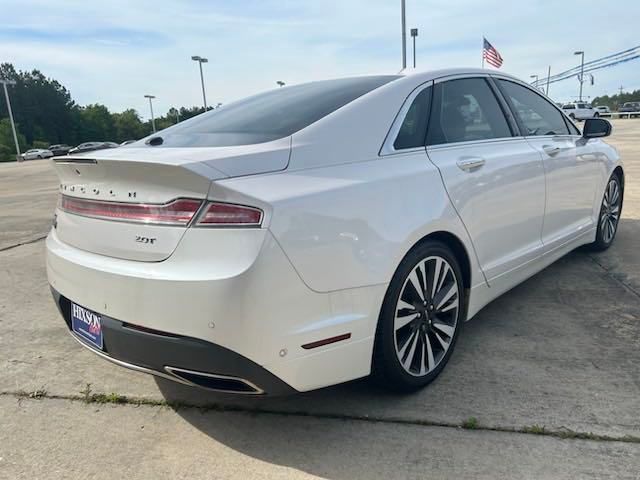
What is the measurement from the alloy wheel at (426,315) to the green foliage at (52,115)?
8518 cm

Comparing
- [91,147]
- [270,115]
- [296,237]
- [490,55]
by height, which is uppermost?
[490,55]

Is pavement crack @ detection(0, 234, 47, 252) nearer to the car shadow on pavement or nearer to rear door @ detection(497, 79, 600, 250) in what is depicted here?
the car shadow on pavement

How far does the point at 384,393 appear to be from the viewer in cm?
262

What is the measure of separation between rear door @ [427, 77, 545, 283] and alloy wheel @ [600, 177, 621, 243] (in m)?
1.59

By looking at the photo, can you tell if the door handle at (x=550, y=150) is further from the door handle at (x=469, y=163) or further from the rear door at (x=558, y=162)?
the door handle at (x=469, y=163)

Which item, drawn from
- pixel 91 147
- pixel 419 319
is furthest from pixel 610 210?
pixel 91 147

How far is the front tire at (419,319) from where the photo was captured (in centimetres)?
239

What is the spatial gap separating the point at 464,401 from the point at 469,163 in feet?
4.04

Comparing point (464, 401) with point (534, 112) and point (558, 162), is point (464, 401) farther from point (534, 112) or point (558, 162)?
point (534, 112)

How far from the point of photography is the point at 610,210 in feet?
16.1

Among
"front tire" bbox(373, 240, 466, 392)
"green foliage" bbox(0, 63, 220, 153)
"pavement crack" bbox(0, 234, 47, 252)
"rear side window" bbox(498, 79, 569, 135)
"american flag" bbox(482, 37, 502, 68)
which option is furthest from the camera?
"green foliage" bbox(0, 63, 220, 153)

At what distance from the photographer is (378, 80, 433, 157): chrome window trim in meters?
2.49

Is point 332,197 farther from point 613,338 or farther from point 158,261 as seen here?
point 613,338

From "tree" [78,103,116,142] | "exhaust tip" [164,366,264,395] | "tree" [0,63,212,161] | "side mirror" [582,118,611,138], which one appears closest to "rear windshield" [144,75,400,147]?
"exhaust tip" [164,366,264,395]
